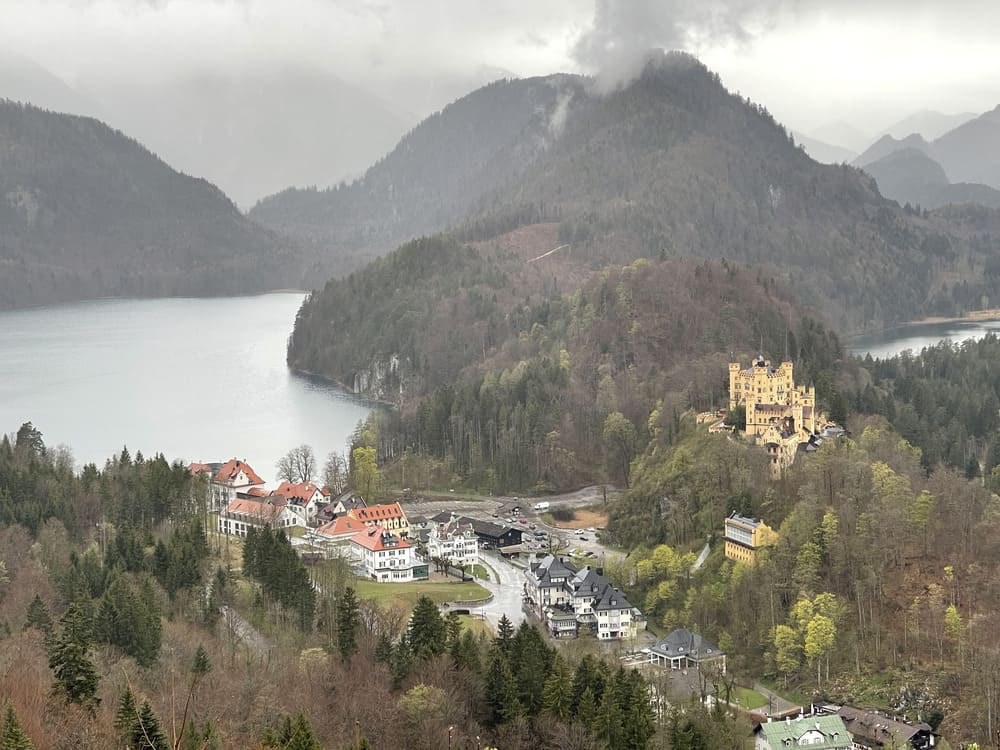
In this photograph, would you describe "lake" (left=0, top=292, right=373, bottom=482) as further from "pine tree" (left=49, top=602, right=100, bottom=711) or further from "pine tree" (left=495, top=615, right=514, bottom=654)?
"pine tree" (left=49, top=602, right=100, bottom=711)

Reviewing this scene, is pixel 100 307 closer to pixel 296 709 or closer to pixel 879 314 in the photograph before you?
pixel 879 314

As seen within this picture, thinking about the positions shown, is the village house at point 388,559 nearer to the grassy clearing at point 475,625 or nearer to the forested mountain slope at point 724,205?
the grassy clearing at point 475,625

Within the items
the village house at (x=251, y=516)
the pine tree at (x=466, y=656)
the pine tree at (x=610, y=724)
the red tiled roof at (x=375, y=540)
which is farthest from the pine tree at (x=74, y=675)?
the village house at (x=251, y=516)

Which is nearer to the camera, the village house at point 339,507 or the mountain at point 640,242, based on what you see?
the village house at point 339,507

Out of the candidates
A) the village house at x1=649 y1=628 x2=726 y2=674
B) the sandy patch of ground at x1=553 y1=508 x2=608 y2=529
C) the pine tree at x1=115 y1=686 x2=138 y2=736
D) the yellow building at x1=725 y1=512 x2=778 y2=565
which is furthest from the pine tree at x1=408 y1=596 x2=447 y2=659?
the sandy patch of ground at x1=553 y1=508 x2=608 y2=529

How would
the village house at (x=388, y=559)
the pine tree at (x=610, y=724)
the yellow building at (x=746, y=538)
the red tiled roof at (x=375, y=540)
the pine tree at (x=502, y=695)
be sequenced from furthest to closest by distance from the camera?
the red tiled roof at (x=375, y=540) < the village house at (x=388, y=559) < the yellow building at (x=746, y=538) < the pine tree at (x=502, y=695) < the pine tree at (x=610, y=724)

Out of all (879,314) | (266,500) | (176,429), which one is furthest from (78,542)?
(879,314)
